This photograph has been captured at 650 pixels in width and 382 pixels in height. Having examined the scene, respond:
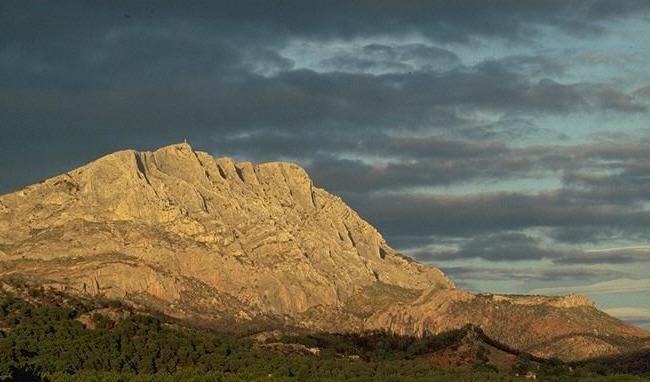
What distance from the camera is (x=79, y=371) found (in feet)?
502

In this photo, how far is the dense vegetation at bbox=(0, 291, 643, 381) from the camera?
155250mm

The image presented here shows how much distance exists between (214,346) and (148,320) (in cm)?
1236

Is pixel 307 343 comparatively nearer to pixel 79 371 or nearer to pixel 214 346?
pixel 214 346

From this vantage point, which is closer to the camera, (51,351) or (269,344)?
(51,351)

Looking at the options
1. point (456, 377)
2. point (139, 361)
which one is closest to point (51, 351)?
point (139, 361)

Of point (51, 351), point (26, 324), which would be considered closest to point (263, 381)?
point (51, 351)

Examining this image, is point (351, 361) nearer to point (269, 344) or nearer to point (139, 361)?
point (269, 344)

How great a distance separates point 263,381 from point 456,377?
91.8 ft

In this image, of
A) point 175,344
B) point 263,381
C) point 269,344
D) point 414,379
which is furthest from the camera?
point 269,344

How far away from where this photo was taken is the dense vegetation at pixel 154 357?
509ft

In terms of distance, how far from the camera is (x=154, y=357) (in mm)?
170000

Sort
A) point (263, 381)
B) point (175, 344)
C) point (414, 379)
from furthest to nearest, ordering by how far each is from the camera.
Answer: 1. point (175, 344)
2. point (414, 379)
3. point (263, 381)

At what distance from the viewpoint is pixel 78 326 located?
175 metres

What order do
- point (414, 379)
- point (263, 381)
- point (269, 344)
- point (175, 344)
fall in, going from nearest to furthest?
point (263, 381), point (414, 379), point (175, 344), point (269, 344)
